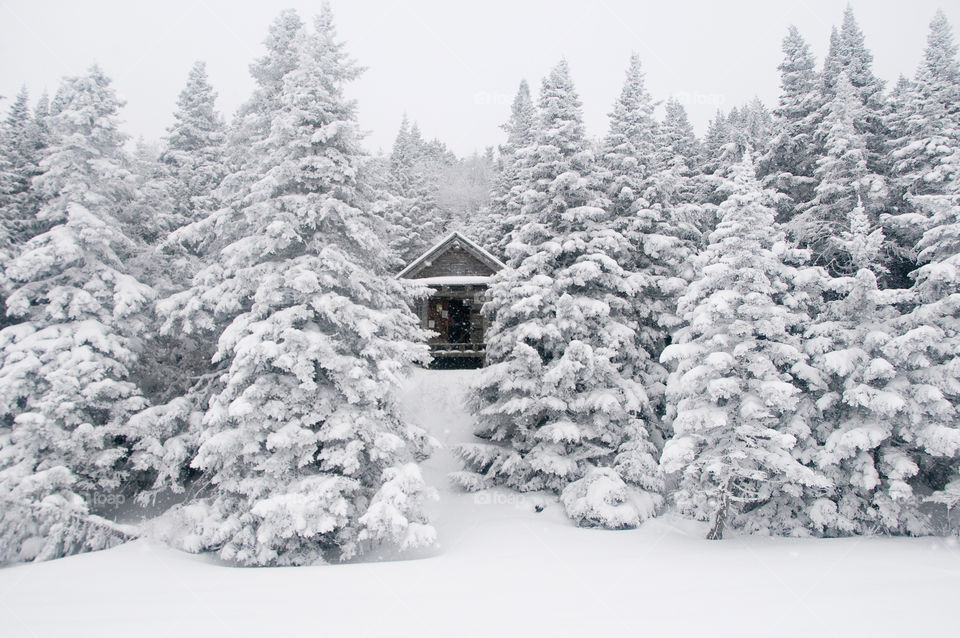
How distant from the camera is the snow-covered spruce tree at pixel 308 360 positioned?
1148 centimetres

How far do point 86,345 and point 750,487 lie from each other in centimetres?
1663

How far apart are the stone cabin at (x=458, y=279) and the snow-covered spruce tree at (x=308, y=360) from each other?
1163 cm

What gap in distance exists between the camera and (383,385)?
12.2 m

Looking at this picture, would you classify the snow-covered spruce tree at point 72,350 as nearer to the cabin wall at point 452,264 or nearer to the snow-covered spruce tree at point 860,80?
the cabin wall at point 452,264

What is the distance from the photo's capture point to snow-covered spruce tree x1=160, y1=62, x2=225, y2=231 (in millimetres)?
18016

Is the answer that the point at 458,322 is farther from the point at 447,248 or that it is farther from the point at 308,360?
the point at 308,360

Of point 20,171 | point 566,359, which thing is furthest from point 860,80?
point 20,171

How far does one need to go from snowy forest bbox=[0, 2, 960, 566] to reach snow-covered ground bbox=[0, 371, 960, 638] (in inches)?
35.6

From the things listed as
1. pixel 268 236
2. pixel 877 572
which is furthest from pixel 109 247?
pixel 877 572

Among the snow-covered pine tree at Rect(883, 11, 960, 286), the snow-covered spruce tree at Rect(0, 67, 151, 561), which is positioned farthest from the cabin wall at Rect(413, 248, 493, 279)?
the snow-covered pine tree at Rect(883, 11, 960, 286)

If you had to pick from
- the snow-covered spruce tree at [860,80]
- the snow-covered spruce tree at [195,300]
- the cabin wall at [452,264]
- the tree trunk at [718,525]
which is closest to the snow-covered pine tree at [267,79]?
the snow-covered spruce tree at [195,300]

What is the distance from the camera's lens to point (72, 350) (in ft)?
44.5

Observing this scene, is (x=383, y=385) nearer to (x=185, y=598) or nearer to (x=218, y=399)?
(x=218, y=399)

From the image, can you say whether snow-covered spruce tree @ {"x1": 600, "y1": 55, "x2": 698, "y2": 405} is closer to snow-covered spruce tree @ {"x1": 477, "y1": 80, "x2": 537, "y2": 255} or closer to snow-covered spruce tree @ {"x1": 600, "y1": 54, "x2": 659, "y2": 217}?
snow-covered spruce tree @ {"x1": 600, "y1": 54, "x2": 659, "y2": 217}
